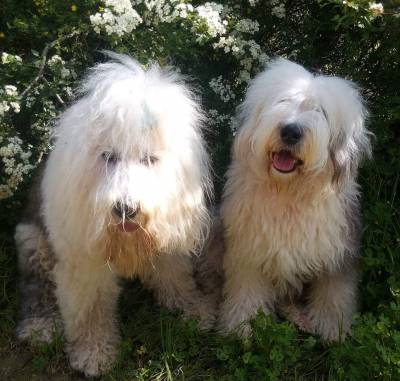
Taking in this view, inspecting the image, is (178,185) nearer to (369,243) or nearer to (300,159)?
(300,159)

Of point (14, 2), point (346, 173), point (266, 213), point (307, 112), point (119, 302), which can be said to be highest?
point (14, 2)

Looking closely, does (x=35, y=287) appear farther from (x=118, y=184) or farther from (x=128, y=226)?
(x=118, y=184)

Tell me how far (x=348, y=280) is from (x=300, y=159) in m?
0.78

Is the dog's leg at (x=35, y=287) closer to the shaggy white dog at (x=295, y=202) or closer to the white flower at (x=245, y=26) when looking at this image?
the shaggy white dog at (x=295, y=202)

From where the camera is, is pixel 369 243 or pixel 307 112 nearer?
pixel 307 112

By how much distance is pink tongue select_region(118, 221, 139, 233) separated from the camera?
209cm

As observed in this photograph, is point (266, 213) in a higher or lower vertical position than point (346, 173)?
lower

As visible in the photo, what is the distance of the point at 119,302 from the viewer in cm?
303

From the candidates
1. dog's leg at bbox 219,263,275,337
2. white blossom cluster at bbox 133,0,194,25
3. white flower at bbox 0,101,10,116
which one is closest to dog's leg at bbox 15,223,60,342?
A: white flower at bbox 0,101,10,116

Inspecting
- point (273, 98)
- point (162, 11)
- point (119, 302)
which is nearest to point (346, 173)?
point (273, 98)

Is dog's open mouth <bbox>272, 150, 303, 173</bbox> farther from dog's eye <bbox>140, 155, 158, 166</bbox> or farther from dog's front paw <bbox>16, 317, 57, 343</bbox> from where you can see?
dog's front paw <bbox>16, 317, 57, 343</bbox>

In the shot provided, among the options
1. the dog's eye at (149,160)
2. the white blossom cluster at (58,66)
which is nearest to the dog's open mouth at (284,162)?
the dog's eye at (149,160)

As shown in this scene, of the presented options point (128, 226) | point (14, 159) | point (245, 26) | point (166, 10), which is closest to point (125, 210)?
point (128, 226)

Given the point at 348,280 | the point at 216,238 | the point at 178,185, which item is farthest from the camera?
the point at 216,238
